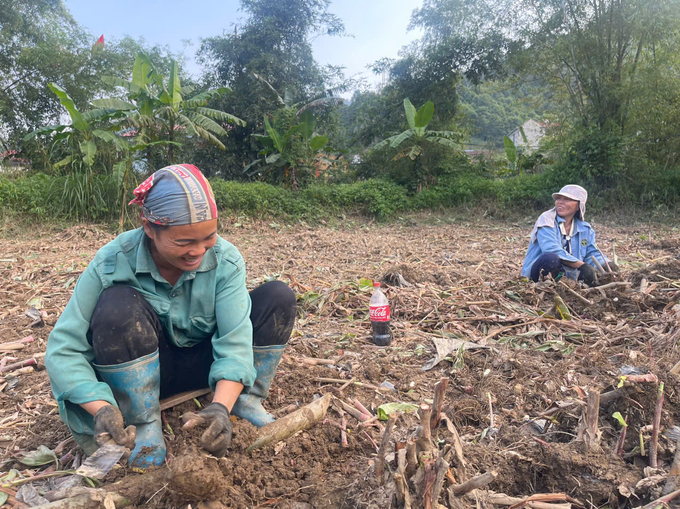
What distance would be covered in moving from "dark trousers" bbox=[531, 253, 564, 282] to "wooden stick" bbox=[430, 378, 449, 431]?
324 centimetres

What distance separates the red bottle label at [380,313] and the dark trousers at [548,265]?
6.04 feet

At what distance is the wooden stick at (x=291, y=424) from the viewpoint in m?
1.80

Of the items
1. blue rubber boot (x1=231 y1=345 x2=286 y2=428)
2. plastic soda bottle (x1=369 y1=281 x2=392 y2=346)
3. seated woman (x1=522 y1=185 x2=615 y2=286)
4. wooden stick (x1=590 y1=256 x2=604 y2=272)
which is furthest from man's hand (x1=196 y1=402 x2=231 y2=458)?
wooden stick (x1=590 y1=256 x2=604 y2=272)

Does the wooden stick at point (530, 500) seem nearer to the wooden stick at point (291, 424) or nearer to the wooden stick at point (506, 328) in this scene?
the wooden stick at point (291, 424)

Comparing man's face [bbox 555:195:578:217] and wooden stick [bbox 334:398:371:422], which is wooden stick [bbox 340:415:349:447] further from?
man's face [bbox 555:195:578:217]

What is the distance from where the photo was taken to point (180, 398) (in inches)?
83.9

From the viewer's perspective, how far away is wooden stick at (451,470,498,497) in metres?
1.30

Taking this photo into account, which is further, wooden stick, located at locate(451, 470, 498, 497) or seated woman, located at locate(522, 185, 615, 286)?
seated woman, located at locate(522, 185, 615, 286)

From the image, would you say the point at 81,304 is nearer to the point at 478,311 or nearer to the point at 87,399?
the point at 87,399

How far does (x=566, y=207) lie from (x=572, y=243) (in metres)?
0.36

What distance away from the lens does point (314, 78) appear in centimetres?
1628

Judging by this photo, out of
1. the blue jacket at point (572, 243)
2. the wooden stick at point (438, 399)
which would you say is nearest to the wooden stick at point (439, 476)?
the wooden stick at point (438, 399)

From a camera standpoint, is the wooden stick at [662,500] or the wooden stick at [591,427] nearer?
the wooden stick at [662,500]

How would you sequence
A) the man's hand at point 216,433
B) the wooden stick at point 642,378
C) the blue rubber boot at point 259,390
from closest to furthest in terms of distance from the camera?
the man's hand at point 216,433
the wooden stick at point 642,378
the blue rubber boot at point 259,390
